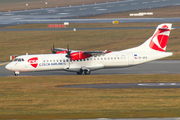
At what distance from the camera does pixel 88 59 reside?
37844 millimetres

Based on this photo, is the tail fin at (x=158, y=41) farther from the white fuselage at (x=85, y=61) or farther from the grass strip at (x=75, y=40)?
the grass strip at (x=75, y=40)

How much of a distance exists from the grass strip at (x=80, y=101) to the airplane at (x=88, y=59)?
4.99 meters

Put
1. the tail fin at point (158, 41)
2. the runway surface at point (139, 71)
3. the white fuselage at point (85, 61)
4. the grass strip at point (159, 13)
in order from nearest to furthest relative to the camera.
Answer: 1. the white fuselage at point (85, 61)
2. the tail fin at point (158, 41)
3. the runway surface at point (139, 71)
4. the grass strip at point (159, 13)

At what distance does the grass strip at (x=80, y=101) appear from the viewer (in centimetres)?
2038

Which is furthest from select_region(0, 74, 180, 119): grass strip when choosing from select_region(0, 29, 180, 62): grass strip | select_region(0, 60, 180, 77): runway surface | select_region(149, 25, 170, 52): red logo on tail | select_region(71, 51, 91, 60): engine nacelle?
select_region(0, 29, 180, 62): grass strip

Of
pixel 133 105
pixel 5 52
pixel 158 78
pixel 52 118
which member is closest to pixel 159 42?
pixel 158 78

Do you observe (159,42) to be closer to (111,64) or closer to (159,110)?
(111,64)

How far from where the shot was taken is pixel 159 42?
38656 mm

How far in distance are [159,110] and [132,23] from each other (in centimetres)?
6871

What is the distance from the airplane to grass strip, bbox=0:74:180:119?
4.99 m

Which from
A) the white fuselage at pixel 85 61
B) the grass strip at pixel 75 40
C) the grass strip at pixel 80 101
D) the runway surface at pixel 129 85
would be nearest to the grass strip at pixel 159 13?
the grass strip at pixel 75 40

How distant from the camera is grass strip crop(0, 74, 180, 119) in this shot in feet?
66.8

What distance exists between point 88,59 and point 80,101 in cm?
1427

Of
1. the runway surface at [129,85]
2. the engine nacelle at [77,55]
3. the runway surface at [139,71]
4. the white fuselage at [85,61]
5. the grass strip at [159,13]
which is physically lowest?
the runway surface at [129,85]
